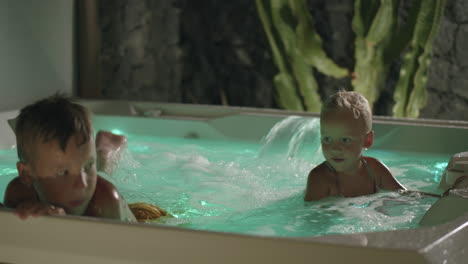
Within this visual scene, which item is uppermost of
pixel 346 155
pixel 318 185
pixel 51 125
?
pixel 51 125

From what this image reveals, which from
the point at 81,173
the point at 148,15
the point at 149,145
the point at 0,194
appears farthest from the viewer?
the point at 148,15

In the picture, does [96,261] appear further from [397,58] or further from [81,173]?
[397,58]

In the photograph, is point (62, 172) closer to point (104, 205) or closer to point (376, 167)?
point (104, 205)

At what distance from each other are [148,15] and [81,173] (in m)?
3.18

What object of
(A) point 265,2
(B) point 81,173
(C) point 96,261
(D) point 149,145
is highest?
(A) point 265,2

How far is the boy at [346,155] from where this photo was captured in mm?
1902

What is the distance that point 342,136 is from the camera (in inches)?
75.2

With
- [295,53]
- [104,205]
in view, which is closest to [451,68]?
[295,53]

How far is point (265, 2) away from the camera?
13.0 feet

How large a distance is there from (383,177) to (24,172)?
1260mm

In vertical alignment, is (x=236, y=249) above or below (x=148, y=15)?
below

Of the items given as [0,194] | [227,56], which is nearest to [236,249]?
[0,194]

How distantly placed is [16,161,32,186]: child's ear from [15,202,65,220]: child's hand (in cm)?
9

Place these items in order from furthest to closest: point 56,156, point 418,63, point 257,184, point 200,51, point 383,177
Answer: point 200,51 → point 418,63 → point 257,184 → point 383,177 → point 56,156
